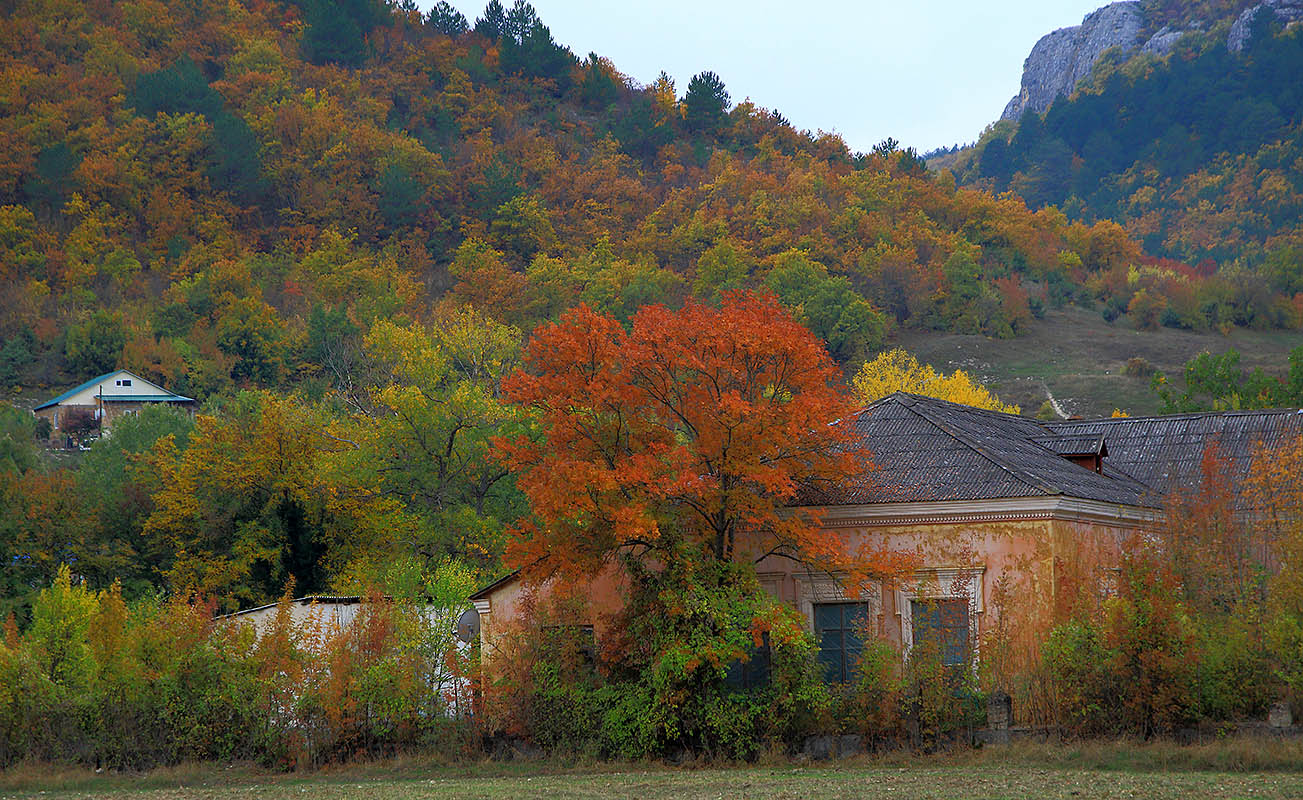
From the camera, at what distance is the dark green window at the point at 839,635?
2448cm

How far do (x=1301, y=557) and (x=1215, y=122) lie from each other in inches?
6272

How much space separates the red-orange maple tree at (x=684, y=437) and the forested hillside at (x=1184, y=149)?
11184 centimetres

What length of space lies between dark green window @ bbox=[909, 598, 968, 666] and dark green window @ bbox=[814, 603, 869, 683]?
101 cm

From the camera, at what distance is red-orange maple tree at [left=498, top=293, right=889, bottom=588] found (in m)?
22.9

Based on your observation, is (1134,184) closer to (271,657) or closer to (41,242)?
(41,242)

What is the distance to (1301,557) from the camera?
20703 millimetres

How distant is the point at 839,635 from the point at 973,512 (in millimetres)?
3285

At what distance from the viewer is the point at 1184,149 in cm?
16412

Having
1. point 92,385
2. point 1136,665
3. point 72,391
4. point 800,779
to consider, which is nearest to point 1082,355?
point 92,385

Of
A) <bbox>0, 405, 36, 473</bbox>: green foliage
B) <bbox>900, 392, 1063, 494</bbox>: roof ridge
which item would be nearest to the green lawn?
<bbox>900, 392, 1063, 494</bbox>: roof ridge

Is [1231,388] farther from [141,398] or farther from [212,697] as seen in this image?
[141,398]

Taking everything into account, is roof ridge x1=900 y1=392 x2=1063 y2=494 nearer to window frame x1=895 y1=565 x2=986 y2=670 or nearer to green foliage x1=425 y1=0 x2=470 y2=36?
window frame x1=895 y1=565 x2=986 y2=670

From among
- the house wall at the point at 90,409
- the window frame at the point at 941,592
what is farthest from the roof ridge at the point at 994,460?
the house wall at the point at 90,409

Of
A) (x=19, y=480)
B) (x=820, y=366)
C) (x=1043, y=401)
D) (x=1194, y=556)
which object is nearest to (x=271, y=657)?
(x=820, y=366)
